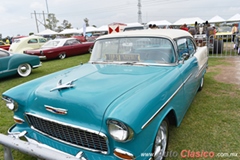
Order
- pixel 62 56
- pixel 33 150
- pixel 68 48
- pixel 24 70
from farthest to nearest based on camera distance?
pixel 68 48, pixel 62 56, pixel 24 70, pixel 33 150

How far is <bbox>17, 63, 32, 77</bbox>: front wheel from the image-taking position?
25.0ft

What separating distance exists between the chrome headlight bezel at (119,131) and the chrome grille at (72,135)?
0.15m

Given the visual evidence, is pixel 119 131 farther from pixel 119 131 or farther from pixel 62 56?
pixel 62 56


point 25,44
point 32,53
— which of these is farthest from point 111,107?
point 25,44

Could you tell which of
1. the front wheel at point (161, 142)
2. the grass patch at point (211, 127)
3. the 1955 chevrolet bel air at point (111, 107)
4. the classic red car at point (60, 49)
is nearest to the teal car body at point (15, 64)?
the classic red car at point (60, 49)

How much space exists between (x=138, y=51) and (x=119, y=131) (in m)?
1.75

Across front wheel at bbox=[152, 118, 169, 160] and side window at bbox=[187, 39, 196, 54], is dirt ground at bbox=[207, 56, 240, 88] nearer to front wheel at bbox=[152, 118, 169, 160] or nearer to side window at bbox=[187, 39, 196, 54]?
side window at bbox=[187, 39, 196, 54]

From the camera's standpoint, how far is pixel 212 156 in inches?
100

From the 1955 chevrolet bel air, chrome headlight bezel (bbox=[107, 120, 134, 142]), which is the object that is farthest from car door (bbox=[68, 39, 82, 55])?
chrome headlight bezel (bbox=[107, 120, 134, 142])

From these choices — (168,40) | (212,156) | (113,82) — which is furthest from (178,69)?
(212,156)

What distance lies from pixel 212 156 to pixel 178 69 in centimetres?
124

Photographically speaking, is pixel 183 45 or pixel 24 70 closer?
pixel 183 45

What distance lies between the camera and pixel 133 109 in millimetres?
1765

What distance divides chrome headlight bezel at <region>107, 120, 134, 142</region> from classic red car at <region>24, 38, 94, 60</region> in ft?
35.5
